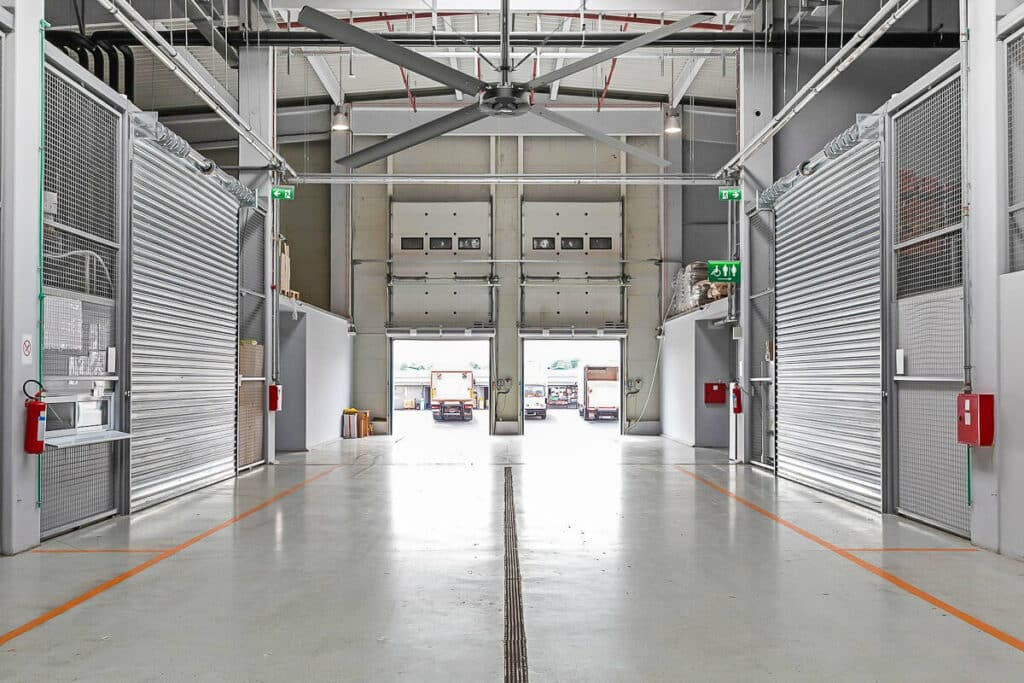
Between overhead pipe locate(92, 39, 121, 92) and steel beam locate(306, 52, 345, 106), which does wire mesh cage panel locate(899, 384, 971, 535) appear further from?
steel beam locate(306, 52, 345, 106)

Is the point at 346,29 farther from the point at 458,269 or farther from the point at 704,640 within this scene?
the point at 458,269

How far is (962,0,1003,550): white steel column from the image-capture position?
19.9 feet

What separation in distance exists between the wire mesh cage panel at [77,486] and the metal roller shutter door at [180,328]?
33 centimetres

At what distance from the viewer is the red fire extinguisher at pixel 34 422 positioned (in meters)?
6.02

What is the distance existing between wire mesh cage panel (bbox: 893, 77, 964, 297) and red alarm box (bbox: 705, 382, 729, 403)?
26.7ft

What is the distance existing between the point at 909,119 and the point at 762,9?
5.41 m

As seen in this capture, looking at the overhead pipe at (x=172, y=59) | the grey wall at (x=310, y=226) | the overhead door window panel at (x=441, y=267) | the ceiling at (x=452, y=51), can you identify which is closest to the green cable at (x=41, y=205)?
the overhead pipe at (x=172, y=59)

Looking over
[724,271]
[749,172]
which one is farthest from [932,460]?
[749,172]

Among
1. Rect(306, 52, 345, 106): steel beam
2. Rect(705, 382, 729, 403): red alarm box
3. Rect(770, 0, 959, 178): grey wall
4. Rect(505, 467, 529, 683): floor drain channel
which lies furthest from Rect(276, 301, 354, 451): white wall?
Rect(770, 0, 959, 178): grey wall

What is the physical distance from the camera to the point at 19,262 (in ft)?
19.7

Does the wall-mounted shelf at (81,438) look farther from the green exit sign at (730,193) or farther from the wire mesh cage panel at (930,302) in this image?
the green exit sign at (730,193)

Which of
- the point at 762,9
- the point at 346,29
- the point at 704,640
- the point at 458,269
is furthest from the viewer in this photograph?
the point at 458,269

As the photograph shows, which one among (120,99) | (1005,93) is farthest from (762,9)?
(120,99)

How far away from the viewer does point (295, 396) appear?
1513 cm
